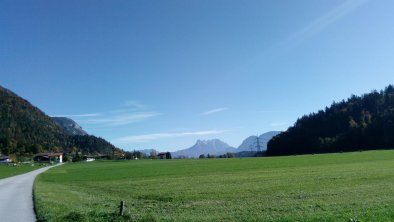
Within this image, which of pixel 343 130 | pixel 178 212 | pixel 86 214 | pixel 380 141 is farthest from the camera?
pixel 343 130

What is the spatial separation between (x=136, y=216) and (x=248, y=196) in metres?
11.0

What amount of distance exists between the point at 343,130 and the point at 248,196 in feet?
590

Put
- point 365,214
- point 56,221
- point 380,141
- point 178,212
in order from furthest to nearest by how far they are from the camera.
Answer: point 380,141
point 178,212
point 56,221
point 365,214

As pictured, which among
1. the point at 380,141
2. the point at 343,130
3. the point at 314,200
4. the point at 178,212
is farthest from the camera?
the point at 343,130

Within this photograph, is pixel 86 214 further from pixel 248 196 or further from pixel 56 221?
pixel 248 196

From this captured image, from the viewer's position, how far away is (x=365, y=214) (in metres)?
18.4

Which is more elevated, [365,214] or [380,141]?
[380,141]

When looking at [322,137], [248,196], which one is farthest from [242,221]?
[322,137]

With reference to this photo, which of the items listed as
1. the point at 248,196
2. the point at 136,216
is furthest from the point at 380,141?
the point at 136,216

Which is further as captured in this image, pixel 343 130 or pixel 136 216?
pixel 343 130

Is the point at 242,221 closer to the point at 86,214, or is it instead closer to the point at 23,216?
the point at 86,214

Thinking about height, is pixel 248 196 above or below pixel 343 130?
below

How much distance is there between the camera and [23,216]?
875 inches

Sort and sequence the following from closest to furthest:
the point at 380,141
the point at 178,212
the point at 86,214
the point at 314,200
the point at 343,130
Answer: the point at 86,214 → the point at 178,212 → the point at 314,200 → the point at 380,141 → the point at 343,130
